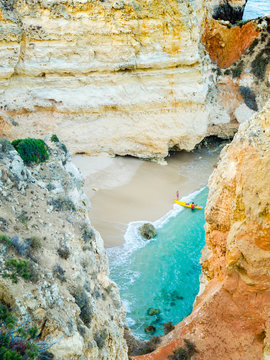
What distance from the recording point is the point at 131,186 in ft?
76.9

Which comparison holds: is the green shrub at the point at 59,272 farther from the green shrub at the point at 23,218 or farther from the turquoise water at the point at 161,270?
the turquoise water at the point at 161,270

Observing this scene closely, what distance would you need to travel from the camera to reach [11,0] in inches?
760

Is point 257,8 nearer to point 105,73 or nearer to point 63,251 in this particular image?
point 105,73

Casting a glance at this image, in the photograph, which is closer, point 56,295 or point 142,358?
point 56,295

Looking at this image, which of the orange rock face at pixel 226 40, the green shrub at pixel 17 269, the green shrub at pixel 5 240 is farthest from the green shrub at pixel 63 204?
the orange rock face at pixel 226 40

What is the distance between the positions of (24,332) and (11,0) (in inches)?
764

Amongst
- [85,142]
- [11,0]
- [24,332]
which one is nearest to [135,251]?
[85,142]

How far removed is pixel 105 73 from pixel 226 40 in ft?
41.6

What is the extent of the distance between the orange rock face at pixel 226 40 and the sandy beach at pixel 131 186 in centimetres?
880

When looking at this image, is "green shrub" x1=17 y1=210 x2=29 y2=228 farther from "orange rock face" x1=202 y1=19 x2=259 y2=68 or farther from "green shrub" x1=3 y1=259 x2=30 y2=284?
"orange rock face" x1=202 y1=19 x2=259 y2=68

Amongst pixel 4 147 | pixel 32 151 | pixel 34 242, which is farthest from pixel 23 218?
pixel 32 151

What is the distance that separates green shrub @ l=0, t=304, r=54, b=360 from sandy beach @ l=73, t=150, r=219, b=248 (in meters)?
12.9

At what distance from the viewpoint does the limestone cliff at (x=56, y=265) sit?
582 centimetres

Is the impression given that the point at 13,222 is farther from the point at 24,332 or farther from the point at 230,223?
the point at 230,223
